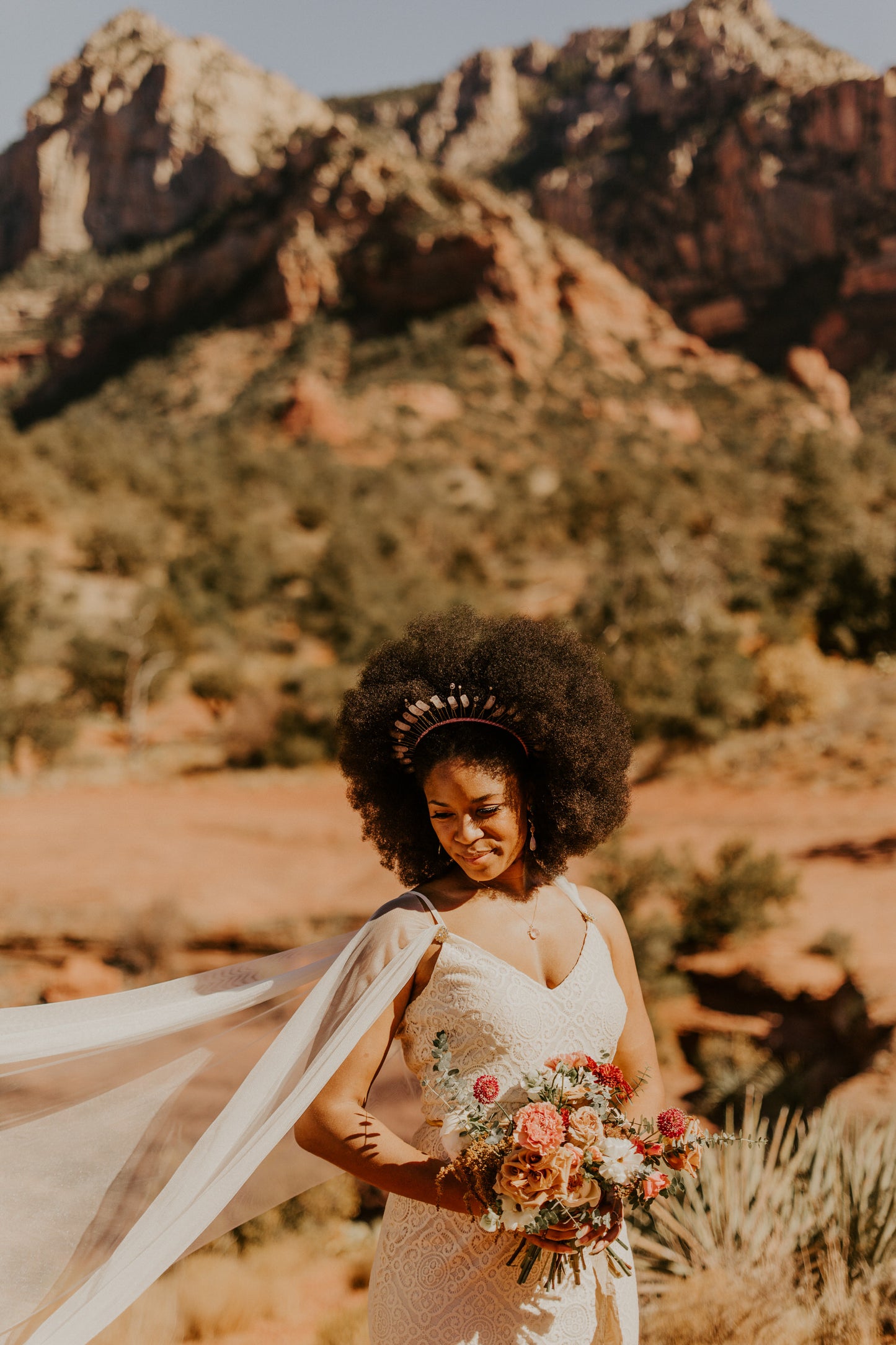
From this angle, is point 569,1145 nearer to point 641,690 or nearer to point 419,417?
point 641,690

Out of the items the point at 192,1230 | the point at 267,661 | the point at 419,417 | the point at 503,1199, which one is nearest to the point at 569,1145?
the point at 503,1199

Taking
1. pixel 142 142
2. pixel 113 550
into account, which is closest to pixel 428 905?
pixel 113 550

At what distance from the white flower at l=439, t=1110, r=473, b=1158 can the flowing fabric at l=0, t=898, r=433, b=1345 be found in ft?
A: 0.75

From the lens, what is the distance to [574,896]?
2010 millimetres

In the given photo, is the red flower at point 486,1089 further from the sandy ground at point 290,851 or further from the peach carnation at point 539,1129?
the sandy ground at point 290,851

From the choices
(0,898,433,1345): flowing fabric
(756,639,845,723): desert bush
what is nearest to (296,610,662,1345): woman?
(0,898,433,1345): flowing fabric

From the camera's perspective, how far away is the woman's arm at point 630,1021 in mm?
1951

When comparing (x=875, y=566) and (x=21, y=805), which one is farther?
(x=875, y=566)

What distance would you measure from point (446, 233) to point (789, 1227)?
58997mm

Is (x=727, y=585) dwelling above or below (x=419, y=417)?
below

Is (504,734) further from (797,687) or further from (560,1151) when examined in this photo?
(797,687)

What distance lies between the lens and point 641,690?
15688 millimetres

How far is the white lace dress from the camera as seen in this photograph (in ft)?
5.62

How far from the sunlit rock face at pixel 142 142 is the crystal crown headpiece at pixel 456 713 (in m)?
94.8
